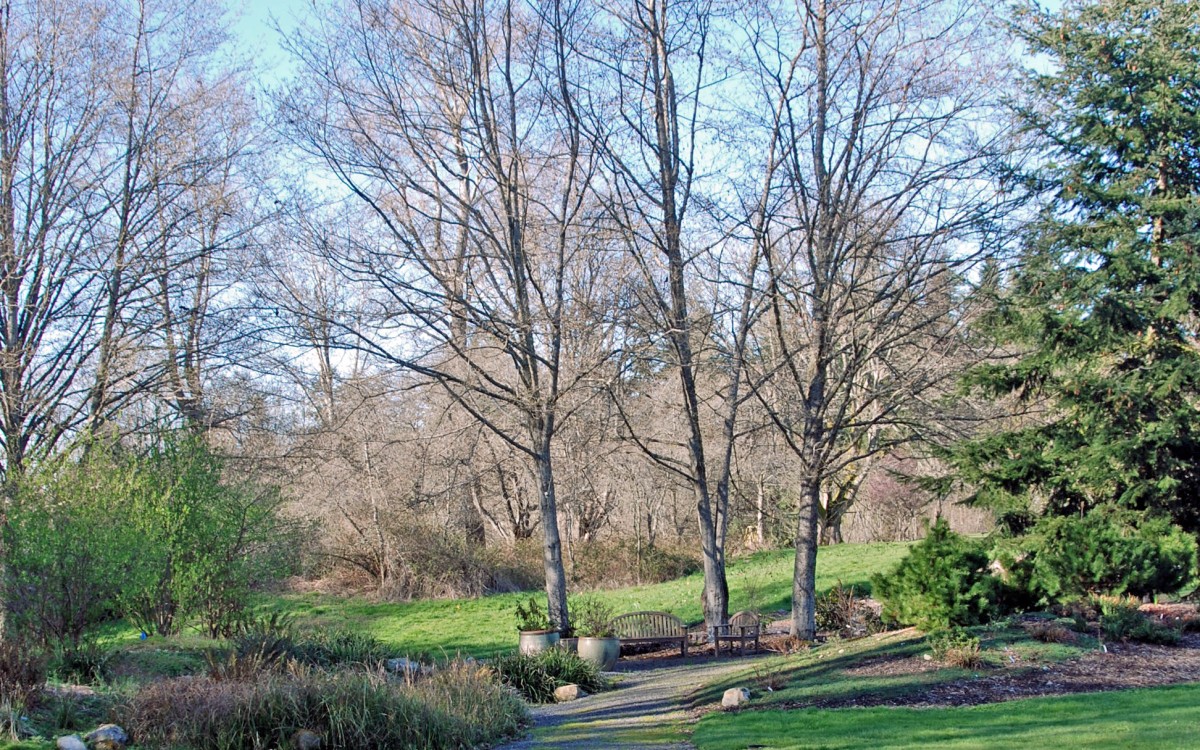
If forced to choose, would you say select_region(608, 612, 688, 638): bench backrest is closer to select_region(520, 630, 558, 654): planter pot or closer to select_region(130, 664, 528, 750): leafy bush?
select_region(520, 630, 558, 654): planter pot

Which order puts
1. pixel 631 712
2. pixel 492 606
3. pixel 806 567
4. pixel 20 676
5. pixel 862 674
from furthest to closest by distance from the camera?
pixel 492 606, pixel 806 567, pixel 862 674, pixel 631 712, pixel 20 676

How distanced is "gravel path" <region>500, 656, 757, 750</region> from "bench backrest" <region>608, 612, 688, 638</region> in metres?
1.54

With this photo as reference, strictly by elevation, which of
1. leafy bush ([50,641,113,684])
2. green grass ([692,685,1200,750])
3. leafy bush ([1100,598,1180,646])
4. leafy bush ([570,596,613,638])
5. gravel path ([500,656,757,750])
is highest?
leafy bush ([50,641,113,684])

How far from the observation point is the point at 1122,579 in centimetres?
1384

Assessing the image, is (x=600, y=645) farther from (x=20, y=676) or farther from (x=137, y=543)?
(x=20, y=676)

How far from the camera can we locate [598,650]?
47.0 ft

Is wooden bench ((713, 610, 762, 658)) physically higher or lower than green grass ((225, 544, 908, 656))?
lower

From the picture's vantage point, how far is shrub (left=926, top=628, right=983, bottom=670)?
35.2 ft

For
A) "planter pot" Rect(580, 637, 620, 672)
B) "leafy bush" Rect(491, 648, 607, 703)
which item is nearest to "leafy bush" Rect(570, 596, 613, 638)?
"planter pot" Rect(580, 637, 620, 672)

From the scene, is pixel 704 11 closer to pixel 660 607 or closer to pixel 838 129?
pixel 838 129

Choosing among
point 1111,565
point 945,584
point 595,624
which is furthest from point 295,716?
point 1111,565

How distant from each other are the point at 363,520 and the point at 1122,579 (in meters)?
18.9

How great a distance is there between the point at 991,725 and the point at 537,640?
301 inches

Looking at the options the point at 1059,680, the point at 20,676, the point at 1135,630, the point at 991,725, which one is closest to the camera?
the point at 991,725
